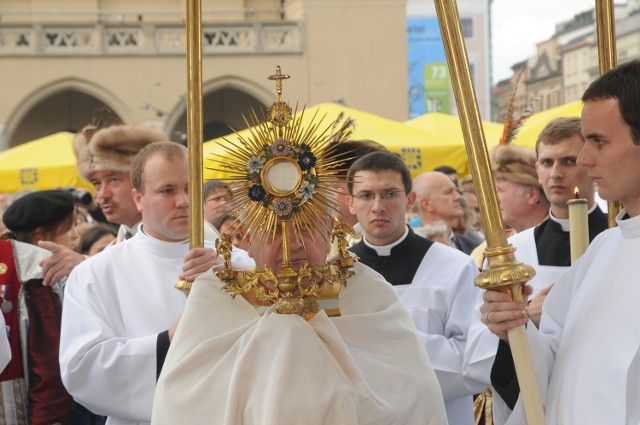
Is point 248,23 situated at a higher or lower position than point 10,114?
→ higher

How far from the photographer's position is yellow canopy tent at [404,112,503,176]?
11078 millimetres

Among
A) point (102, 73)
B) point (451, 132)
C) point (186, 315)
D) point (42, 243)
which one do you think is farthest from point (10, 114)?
point (186, 315)

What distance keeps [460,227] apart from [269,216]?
5061 millimetres

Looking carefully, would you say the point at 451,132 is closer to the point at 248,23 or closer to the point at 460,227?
→ the point at 460,227

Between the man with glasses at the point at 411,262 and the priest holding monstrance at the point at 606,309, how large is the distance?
1.37 m

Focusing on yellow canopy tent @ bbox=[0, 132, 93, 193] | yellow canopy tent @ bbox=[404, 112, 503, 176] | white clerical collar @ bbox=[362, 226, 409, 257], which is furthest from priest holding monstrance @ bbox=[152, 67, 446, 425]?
yellow canopy tent @ bbox=[0, 132, 93, 193]

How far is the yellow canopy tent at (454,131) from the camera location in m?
11.1

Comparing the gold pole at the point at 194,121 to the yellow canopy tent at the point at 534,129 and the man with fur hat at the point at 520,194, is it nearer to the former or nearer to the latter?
the man with fur hat at the point at 520,194

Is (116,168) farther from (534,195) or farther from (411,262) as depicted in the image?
(534,195)

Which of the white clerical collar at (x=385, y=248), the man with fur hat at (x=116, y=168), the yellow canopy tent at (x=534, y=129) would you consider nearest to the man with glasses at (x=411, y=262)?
the white clerical collar at (x=385, y=248)

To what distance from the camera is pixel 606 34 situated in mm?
3488

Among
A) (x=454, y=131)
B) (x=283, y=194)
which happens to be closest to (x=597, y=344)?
(x=283, y=194)

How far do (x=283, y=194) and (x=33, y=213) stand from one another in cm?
247

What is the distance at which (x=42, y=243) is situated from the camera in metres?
4.68
